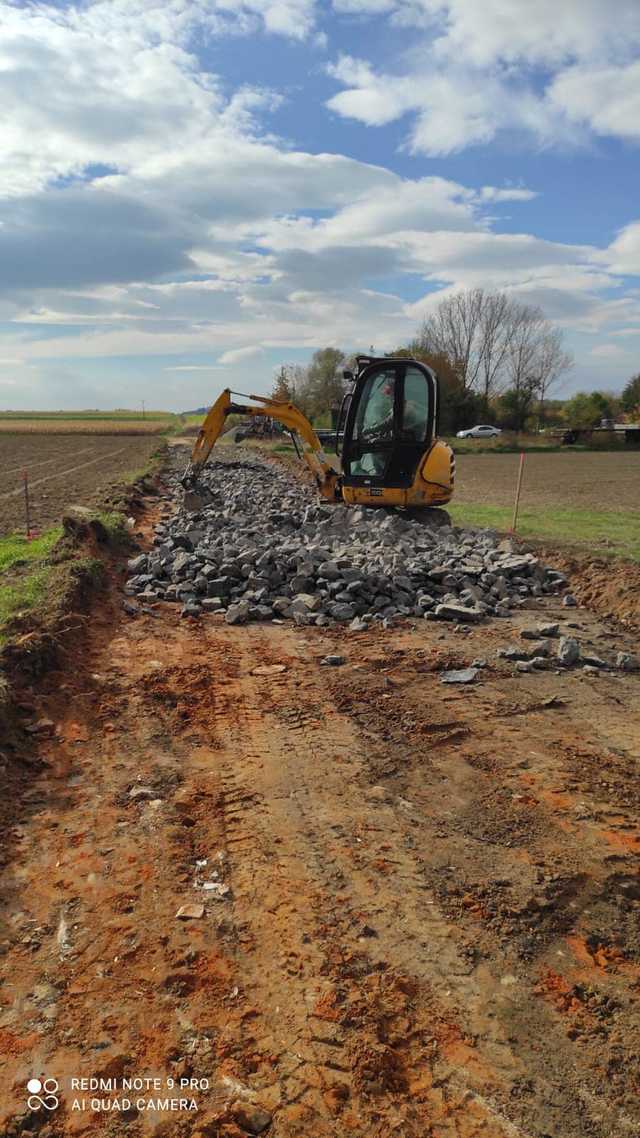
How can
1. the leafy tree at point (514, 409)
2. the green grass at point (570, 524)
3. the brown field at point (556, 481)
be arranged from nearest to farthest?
the green grass at point (570, 524) → the brown field at point (556, 481) → the leafy tree at point (514, 409)

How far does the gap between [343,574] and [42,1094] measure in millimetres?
6960

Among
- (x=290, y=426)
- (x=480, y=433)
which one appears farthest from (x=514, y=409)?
(x=290, y=426)

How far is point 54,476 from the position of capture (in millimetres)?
27812

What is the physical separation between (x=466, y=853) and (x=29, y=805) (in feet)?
8.62

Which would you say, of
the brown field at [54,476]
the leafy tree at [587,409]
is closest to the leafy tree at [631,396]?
the leafy tree at [587,409]

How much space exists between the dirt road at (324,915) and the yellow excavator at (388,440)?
24.3 ft

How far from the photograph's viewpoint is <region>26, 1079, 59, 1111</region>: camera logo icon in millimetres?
2539

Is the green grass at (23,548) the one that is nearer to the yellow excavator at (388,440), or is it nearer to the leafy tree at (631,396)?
the yellow excavator at (388,440)

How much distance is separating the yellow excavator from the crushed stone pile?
2.40ft

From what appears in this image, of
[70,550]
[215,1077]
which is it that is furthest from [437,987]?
[70,550]

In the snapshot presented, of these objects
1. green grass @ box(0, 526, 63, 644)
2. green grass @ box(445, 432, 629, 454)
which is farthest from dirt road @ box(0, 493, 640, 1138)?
green grass @ box(445, 432, 629, 454)

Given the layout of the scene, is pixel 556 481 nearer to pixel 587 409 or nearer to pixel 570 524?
pixel 570 524

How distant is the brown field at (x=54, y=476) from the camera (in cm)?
1731

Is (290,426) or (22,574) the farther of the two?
(290,426)
